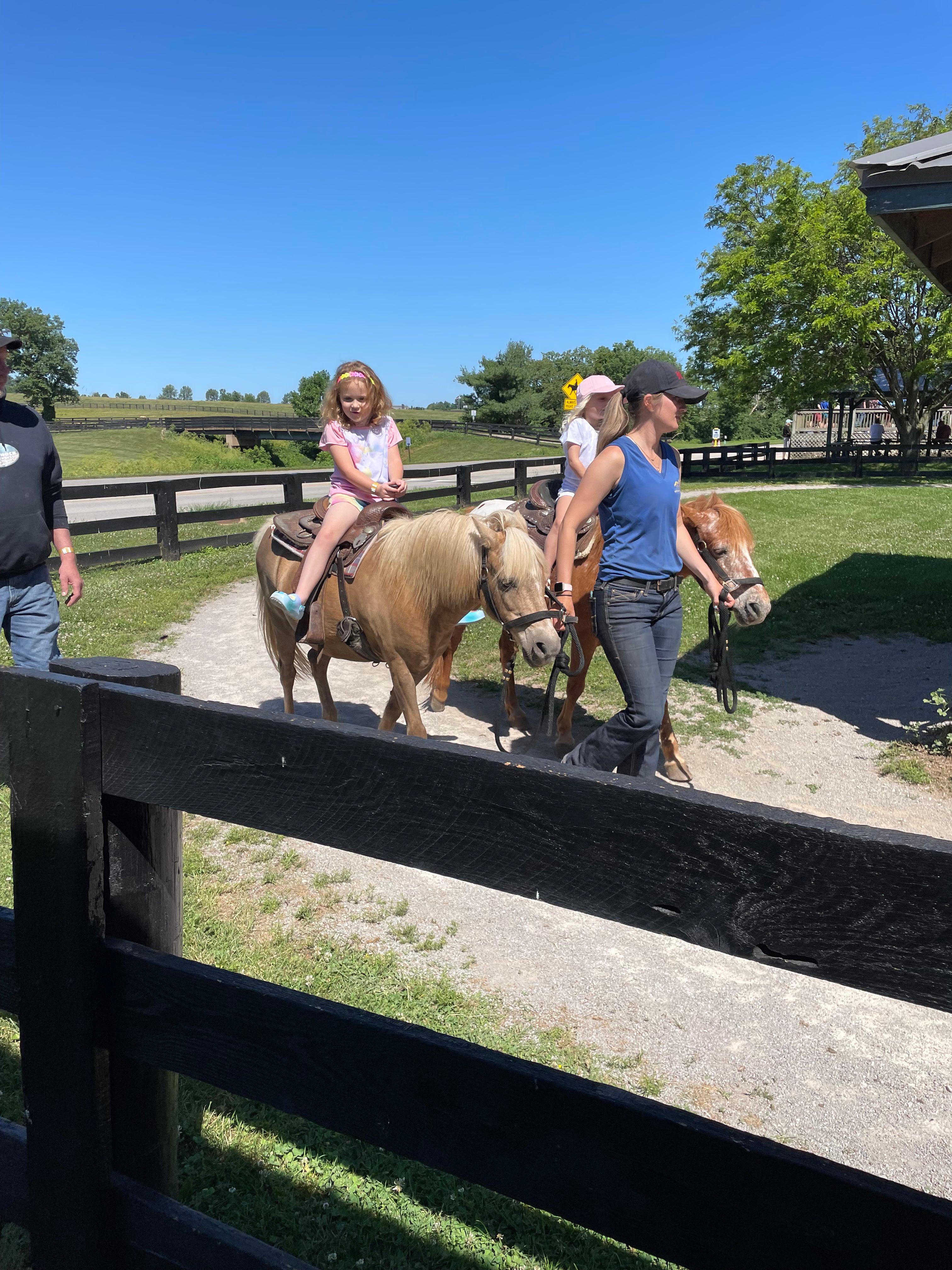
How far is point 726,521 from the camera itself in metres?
5.03

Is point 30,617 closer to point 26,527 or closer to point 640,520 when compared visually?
point 26,527

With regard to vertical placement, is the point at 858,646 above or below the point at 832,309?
below

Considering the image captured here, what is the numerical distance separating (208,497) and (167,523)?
13.4m

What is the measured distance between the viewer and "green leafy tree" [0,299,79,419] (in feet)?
220

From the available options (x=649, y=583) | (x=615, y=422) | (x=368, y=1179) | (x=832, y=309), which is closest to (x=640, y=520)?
(x=649, y=583)

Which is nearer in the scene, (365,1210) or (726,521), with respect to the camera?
(365,1210)

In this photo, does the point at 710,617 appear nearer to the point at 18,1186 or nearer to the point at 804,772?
the point at 804,772

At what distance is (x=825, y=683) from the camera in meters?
7.58

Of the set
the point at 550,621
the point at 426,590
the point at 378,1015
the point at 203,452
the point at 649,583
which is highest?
the point at 203,452

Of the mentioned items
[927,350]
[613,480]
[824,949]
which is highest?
[927,350]

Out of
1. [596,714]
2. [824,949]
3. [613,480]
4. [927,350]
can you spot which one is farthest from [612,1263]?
[927,350]

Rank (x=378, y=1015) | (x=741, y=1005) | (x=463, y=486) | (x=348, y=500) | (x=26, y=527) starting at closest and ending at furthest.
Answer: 1. (x=378, y=1015)
2. (x=741, y=1005)
3. (x=26, y=527)
4. (x=348, y=500)
5. (x=463, y=486)

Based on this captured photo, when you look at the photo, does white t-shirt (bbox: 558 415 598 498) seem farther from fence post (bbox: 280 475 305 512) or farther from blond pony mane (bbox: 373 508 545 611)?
fence post (bbox: 280 475 305 512)

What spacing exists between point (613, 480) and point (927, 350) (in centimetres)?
3186
